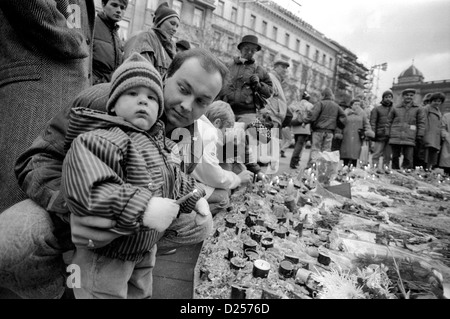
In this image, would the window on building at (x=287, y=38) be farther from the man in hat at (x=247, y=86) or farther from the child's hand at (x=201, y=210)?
the child's hand at (x=201, y=210)

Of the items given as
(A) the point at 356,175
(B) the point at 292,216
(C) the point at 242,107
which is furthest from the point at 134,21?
(B) the point at 292,216

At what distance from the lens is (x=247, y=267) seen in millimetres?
1437

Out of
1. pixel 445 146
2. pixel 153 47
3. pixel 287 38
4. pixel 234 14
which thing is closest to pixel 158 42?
pixel 153 47

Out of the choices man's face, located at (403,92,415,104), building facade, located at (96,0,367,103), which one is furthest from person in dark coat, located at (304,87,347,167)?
building facade, located at (96,0,367,103)

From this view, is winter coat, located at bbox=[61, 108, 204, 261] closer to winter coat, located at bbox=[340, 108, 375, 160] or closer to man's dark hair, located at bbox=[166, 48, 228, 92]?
man's dark hair, located at bbox=[166, 48, 228, 92]

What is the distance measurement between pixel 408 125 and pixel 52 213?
717 cm

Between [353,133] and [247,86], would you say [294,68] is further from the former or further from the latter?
[247,86]

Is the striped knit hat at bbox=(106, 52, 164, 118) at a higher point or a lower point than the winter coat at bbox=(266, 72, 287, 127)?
lower

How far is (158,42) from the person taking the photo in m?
2.91

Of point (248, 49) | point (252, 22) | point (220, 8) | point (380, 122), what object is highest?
point (252, 22)

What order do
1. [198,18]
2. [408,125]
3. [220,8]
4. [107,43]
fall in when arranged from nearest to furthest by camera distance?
[107,43]
[408,125]
[198,18]
[220,8]

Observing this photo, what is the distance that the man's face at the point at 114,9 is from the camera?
289 centimetres

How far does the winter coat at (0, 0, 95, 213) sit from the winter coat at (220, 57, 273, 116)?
9.43 ft

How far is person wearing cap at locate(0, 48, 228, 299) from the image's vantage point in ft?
3.42
